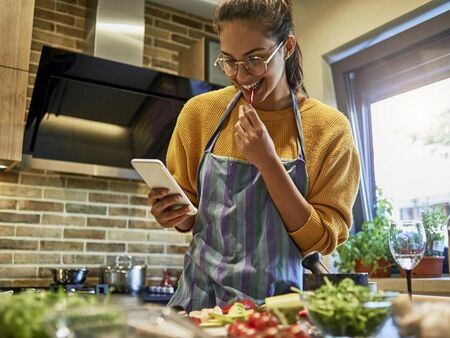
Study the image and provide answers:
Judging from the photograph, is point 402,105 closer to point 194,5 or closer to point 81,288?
point 194,5

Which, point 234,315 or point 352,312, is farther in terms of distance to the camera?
point 234,315

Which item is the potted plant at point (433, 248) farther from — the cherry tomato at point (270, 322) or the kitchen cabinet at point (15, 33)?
the kitchen cabinet at point (15, 33)

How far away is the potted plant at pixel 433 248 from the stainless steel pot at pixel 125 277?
141 centimetres

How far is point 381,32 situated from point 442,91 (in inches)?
16.8

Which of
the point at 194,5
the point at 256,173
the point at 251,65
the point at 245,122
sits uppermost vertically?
the point at 194,5

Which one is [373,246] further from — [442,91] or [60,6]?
[60,6]

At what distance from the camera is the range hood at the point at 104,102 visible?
103 inches

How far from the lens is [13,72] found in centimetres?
246

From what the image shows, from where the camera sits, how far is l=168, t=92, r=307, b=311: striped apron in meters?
1.13

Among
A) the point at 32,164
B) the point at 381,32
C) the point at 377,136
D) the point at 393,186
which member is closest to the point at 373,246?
the point at 393,186

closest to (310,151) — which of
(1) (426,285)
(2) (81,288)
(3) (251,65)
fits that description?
(3) (251,65)

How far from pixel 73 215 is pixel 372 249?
1612 mm

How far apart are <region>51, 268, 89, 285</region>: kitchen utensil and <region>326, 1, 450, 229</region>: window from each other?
5.04 ft

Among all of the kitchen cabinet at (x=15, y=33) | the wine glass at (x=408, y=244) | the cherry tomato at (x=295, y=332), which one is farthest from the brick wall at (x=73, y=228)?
the cherry tomato at (x=295, y=332)
